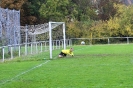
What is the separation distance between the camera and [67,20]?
62.0m

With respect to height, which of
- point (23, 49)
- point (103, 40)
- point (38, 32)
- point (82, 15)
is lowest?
point (23, 49)

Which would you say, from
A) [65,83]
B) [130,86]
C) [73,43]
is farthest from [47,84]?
[73,43]

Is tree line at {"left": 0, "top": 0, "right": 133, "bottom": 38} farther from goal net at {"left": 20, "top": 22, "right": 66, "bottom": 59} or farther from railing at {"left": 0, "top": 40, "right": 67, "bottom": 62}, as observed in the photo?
railing at {"left": 0, "top": 40, "right": 67, "bottom": 62}

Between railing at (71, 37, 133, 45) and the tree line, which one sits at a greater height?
the tree line

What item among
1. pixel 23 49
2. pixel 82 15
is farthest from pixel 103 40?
pixel 23 49

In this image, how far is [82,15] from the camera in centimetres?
6562

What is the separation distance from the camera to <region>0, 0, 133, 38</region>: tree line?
189 ft

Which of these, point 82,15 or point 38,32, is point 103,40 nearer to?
point 82,15

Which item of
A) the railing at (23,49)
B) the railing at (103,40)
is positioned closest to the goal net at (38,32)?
the railing at (23,49)

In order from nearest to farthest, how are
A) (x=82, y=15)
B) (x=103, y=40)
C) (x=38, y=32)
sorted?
1. (x=38, y=32)
2. (x=103, y=40)
3. (x=82, y=15)

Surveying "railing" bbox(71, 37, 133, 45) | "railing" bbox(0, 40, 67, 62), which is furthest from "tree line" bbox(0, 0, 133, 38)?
"railing" bbox(0, 40, 67, 62)

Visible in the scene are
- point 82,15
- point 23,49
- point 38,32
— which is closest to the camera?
point 23,49

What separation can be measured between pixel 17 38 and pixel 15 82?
22799 mm

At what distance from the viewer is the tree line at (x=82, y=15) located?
57.5 m
